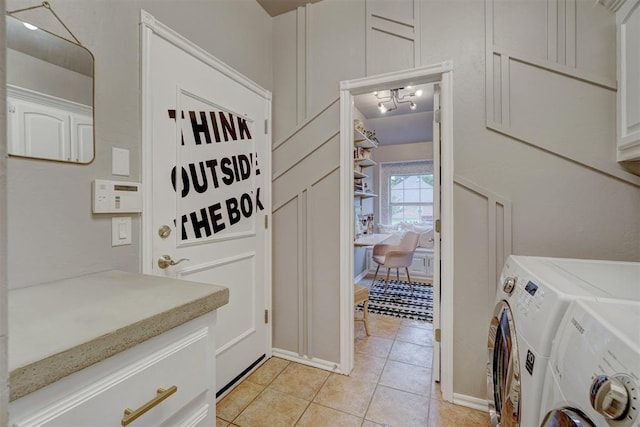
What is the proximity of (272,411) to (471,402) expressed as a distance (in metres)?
1.16

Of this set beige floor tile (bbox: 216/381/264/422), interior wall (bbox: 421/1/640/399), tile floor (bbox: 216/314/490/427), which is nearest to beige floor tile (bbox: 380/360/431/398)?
tile floor (bbox: 216/314/490/427)

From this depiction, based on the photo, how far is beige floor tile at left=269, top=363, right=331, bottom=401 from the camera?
1729 mm

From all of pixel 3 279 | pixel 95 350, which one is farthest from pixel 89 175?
pixel 3 279

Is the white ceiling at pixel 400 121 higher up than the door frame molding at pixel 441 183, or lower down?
higher up

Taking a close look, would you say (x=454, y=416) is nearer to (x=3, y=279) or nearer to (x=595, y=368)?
(x=595, y=368)

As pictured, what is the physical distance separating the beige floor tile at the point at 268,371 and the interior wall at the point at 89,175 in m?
1.14

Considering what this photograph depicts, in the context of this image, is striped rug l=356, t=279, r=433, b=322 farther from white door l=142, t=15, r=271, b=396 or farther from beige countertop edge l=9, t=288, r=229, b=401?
beige countertop edge l=9, t=288, r=229, b=401

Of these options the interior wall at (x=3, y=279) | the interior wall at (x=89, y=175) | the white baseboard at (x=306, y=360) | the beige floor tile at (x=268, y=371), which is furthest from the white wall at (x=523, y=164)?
the interior wall at (x=3, y=279)

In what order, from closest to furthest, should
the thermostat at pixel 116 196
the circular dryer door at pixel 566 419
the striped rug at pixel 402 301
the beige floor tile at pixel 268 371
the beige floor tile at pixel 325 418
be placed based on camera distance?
the circular dryer door at pixel 566 419 → the thermostat at pixel 116 196 → the beige floor tile at pixel 325 418 → the beige floor tile at pixel 268 371 → the striped rug at pixel 402 301

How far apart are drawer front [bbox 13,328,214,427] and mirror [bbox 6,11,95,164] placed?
2.61 feet

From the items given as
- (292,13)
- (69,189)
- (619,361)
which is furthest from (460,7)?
(69,189)

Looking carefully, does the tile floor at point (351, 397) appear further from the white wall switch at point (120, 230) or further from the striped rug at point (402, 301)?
the white wall switch at point (120, 230)

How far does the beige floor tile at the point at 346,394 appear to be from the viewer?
160cm

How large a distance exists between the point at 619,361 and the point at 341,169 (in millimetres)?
1561
